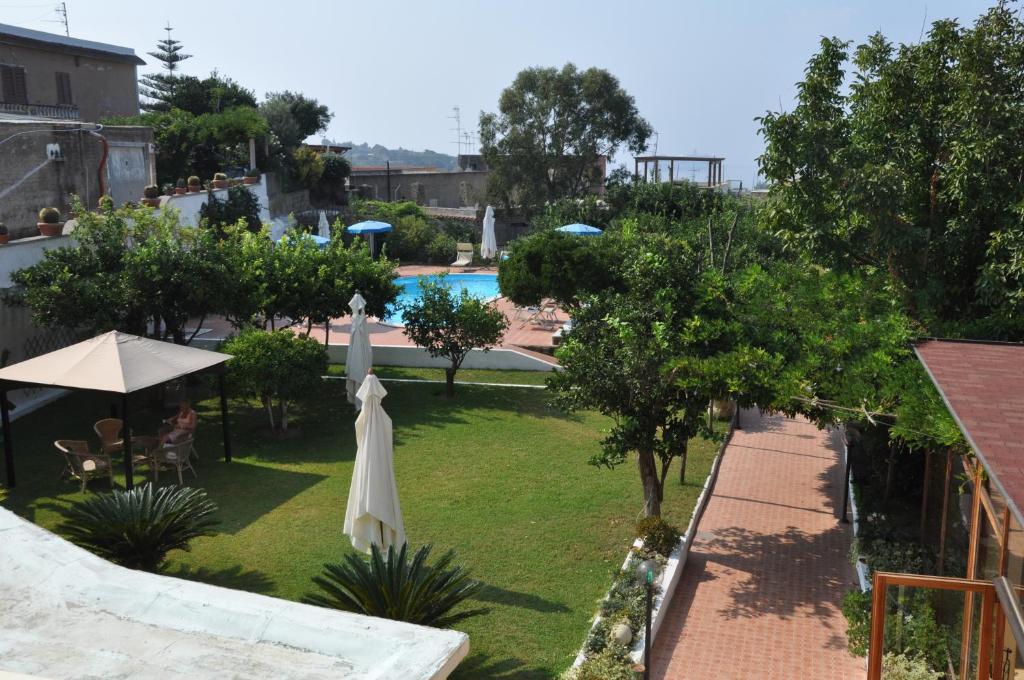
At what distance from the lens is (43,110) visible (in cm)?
3094

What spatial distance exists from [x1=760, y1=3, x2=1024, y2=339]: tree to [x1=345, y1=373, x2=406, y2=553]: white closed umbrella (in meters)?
6.47

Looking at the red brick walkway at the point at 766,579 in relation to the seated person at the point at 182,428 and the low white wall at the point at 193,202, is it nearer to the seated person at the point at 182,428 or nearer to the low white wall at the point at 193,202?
the seated person at the point at 182,428

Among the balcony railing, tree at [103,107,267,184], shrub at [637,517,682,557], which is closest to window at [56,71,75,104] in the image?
the balcony railing

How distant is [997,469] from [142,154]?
2596 cm

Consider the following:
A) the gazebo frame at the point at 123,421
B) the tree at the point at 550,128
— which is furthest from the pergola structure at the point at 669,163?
the gazebo frame at the point at 123,421

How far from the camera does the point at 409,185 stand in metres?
56.0

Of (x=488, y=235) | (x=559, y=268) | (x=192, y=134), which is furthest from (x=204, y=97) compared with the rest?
(x=559, y=268)

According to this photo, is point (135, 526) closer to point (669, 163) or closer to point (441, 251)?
point (441, 251)

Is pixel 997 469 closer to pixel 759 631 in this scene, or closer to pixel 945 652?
pixel 945 652

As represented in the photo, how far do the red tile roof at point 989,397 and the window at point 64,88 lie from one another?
1275 inches

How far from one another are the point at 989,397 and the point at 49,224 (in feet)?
58.3

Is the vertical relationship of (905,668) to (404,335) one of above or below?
below

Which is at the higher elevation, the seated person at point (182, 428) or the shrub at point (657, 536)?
the seated person at point (182, 428)

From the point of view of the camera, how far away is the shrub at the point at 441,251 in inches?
1590
